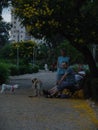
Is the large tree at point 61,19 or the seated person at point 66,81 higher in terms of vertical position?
the large tree at point 61,19

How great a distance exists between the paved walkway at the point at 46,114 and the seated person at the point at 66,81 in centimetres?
85

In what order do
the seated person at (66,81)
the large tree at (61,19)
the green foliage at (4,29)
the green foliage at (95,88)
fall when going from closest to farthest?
1. the green foliage at (95,88)
2. the large tree at (61,19)
3. the seated person at (66,81)
4. the green foliage at (4,29)

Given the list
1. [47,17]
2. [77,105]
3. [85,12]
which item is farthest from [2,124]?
[85,12]

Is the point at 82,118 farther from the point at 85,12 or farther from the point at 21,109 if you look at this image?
the point at 85,12

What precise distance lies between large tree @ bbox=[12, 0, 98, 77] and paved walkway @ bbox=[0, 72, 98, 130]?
92.0 inches

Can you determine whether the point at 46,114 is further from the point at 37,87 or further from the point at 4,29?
the point at 4,29

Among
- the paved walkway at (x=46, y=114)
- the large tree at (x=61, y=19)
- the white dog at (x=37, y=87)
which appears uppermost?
the large tree at (x=61, y=19)

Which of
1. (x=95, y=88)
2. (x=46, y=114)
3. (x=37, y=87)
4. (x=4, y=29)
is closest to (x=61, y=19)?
(x=37, y=87)

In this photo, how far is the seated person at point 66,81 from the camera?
16.7 meters

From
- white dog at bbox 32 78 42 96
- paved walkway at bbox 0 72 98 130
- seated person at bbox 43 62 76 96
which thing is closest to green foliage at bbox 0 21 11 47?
white dog at bbox 32 78 42 96

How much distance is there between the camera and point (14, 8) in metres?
16.9

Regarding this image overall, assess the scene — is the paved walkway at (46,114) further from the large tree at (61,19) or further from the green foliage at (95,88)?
the large tree at (61,19)

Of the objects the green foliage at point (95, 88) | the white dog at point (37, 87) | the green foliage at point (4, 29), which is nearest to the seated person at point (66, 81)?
the white dog at point (37, 87)

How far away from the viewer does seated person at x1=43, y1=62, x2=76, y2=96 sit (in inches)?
659
